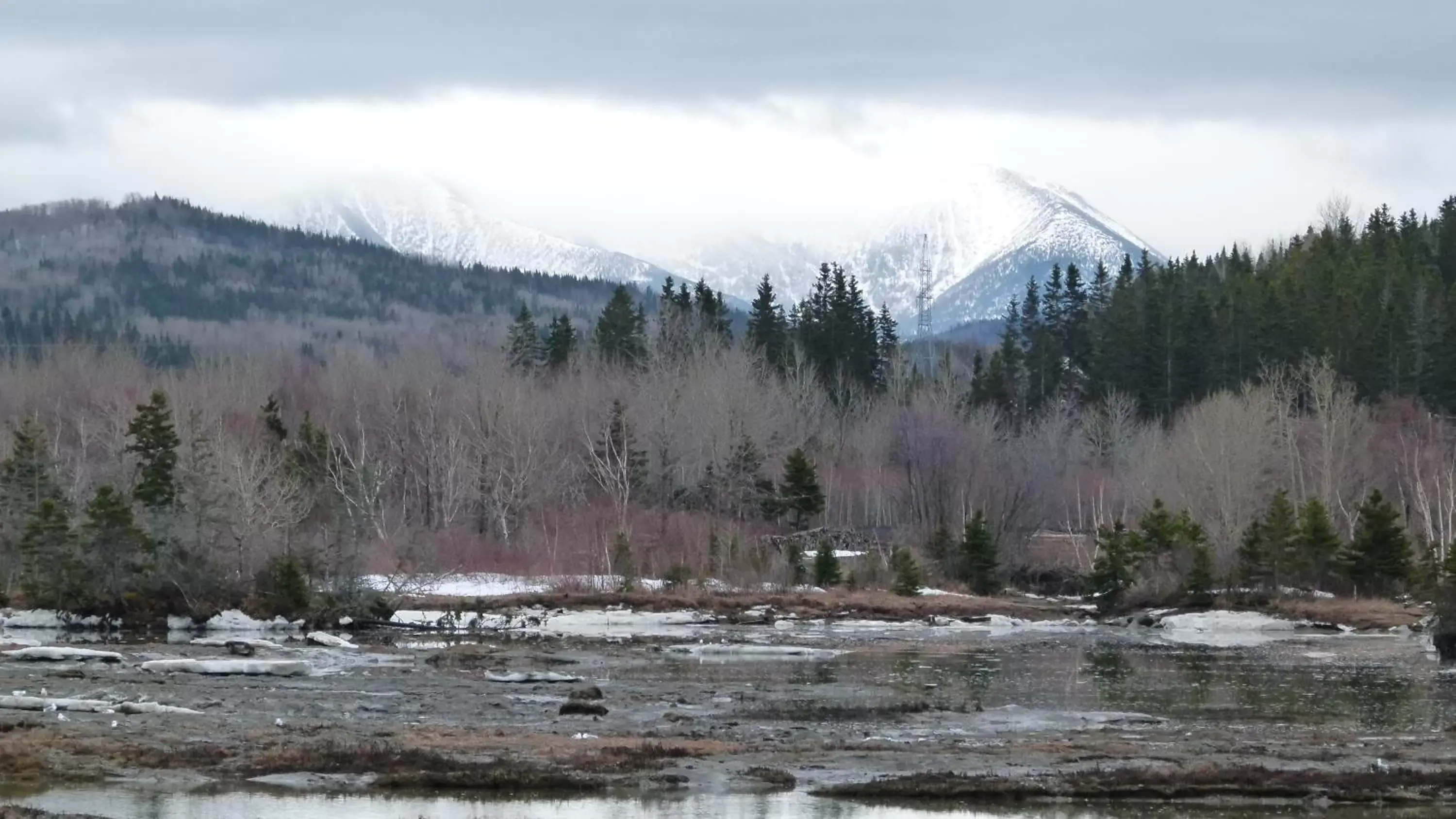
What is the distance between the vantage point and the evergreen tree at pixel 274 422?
106 m

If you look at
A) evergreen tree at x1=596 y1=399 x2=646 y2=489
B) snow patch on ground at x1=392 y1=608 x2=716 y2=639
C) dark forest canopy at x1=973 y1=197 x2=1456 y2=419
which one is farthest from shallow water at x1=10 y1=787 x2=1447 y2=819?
dark forest canopy at x1=973 y1=197 x2=1456 y2=419

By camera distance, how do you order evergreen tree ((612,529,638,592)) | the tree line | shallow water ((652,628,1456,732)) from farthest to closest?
evergreen tree ((612,529,638,592))
the tree line
shallow water ((652,628,1456,732))

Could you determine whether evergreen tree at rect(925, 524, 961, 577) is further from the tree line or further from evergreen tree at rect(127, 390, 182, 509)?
evergreen tree at rect(127, 390, 182, 509)

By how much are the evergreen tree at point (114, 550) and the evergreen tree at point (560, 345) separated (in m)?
75.1

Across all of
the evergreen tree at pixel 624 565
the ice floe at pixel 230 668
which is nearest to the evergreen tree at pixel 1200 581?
the evergreen tree at pixel 624 565

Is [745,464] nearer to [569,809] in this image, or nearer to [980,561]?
[980,561]

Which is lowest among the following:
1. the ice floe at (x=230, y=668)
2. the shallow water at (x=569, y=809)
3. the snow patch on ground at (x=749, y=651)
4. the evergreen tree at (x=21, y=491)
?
the shallow water at (x=569, y=809)

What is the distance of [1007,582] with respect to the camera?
91.1m

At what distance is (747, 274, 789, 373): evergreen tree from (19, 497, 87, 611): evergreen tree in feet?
257

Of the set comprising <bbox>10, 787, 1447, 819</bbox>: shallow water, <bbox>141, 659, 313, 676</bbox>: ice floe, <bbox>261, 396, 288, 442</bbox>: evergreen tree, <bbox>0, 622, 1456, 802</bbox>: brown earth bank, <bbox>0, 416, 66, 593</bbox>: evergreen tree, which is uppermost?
<bbox>261, 396, 288, 442</bbox>: evergreen tree

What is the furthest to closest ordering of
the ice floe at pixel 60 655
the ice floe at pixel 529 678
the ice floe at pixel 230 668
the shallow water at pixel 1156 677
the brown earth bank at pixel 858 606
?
the brown earth bank at pixel 858 606 → the ice floe at pixel 60 655 → the ice floe at pixel 230 668 → the ice floe at pixel 529 678 → the shallow water at pixel 1156 677

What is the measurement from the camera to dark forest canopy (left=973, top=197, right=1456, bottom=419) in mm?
117188

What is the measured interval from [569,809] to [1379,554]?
54.4m

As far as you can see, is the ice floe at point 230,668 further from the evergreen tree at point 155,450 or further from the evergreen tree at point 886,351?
the evergreen tree at point 886,351
